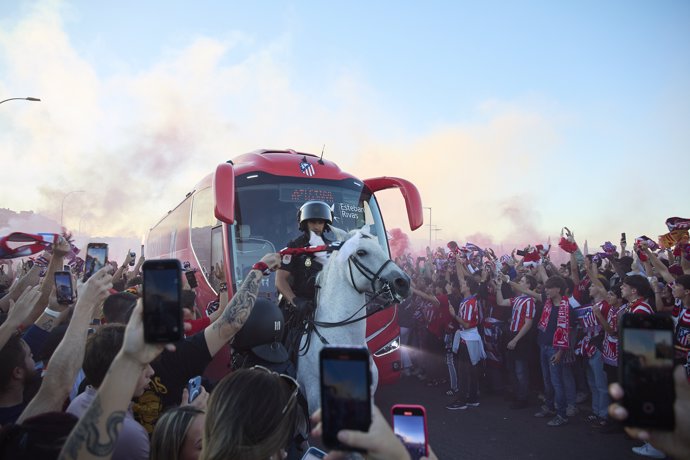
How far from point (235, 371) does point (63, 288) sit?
2460mm

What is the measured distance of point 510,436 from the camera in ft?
21.3

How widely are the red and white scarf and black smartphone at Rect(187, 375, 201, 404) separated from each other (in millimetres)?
5896

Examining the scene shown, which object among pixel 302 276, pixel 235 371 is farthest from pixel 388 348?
pixel 235 371

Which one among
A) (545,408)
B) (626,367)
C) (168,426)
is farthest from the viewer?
(545,408)

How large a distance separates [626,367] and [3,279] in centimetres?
1149

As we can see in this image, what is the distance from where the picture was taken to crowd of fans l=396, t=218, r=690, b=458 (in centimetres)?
651

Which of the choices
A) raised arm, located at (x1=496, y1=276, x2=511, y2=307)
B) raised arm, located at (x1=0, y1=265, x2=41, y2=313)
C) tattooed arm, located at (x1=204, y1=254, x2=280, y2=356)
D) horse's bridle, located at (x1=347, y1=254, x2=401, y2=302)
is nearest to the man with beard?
tattooed arm, located at (x1=204, y1=254, x2=280, y2=356)

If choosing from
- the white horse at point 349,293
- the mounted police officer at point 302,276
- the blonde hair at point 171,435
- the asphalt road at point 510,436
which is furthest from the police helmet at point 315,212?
the blonde hair at point 171,435

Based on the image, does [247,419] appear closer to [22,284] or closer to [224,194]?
[22,284]

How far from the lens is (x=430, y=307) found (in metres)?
10.6

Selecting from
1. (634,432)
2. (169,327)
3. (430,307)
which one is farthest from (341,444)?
(430,307)

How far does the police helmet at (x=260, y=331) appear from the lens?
348 cm

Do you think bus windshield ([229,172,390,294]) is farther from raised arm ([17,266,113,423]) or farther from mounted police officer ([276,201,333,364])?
raised arm ([17,266,113,423])

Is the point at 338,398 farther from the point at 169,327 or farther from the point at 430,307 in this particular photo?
the point at 430,307
